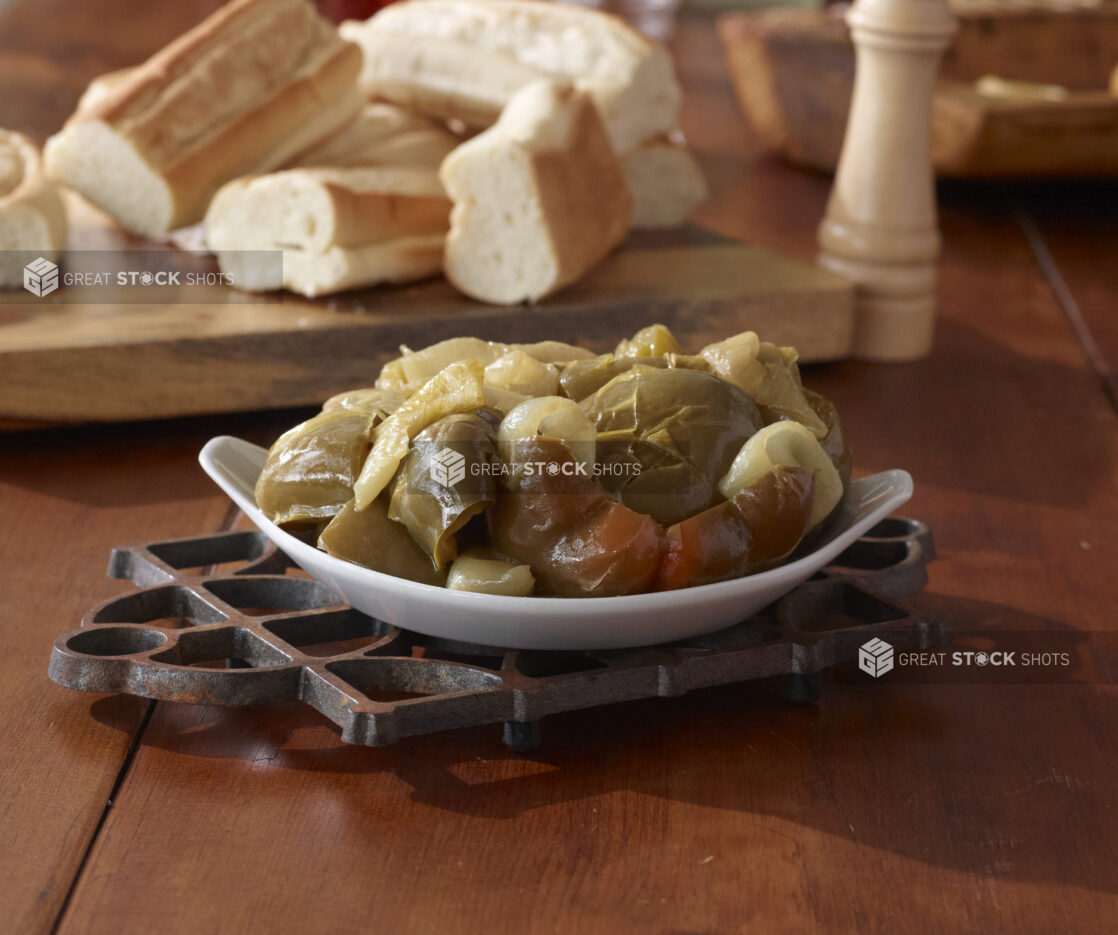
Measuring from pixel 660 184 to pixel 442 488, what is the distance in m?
0.90

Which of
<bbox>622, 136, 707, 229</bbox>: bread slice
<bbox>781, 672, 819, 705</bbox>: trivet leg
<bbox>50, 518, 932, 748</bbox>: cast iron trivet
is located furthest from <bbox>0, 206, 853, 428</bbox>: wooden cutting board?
<bbox>781, 672, 819, 705</bbox>: trivet leg

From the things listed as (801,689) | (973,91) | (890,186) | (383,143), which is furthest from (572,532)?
(973,91)

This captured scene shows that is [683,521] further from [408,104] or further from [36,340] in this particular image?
[408,104]

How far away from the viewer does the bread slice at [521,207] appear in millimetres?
1110

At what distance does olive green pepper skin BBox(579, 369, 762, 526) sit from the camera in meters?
0.58

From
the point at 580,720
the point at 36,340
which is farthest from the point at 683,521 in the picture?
the point at 36,340

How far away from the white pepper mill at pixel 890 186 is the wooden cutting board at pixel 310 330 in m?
0.04

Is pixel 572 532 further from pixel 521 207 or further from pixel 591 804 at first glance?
pixel 521 207

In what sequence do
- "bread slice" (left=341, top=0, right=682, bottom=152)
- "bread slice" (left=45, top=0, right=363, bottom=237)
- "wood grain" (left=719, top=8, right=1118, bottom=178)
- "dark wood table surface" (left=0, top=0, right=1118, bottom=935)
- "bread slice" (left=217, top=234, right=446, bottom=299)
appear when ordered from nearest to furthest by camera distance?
"dark wood table surface" (left=0, top=0, right=1118, bottom=935)
"bread slice" (left=217, top=234, right=446, bottom=299)
"bread slice" (left=45, top=0, right=363, bottom=237)
"bread slice" (left=341, top=0, right=682, bottom=152)
"wood grain" (left=719, top=8, right=1118, bottom=178)

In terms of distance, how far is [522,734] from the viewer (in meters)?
0.57

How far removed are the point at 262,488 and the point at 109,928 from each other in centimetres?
21

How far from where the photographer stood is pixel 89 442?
101 centimetres

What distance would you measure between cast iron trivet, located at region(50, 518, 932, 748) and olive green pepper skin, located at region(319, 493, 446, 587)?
→ 39mm

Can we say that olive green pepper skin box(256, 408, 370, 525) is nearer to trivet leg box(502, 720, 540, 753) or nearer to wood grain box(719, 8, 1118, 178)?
trivet leg box(502, 720, 540, 753)
